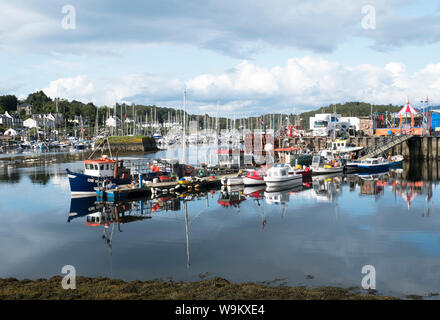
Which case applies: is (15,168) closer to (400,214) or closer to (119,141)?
(119,141)

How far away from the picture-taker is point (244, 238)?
2367cm

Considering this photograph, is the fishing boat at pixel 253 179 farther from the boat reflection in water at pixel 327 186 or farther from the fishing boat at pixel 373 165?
the fishing boat at pixel 373 165

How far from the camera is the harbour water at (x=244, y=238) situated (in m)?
17.5

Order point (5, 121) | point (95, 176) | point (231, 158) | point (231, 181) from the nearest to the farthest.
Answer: point (95, 176) → point (231, 181) → point (231, 158) → point (5, 121)

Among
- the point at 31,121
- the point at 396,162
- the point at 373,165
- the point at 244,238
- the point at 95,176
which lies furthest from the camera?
the point at 31,121

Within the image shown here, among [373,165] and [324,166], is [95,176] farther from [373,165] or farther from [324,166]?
[373,165]

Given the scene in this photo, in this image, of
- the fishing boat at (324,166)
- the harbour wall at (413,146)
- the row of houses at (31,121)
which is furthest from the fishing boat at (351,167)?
the row of houses at (31,121)

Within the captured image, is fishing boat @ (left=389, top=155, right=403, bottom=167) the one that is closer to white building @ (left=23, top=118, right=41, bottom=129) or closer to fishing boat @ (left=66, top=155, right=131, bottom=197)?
fishing boat @ (left=66, top=155, right=131, bottom=197)

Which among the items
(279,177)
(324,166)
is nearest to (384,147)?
(324,166)

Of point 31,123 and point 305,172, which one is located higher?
point 31,123

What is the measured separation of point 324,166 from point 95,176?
32282 millimetres

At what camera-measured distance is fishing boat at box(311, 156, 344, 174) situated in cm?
5680

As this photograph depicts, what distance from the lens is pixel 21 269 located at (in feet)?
61.0

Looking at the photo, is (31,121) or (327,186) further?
(31,121)
